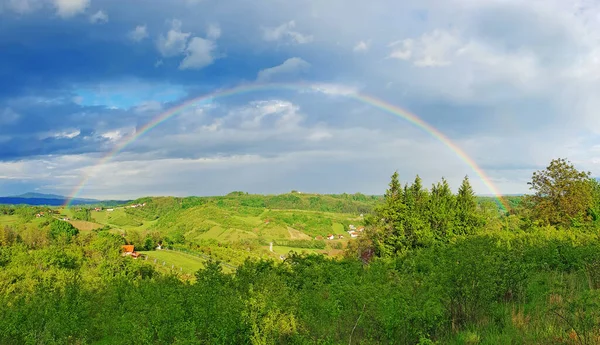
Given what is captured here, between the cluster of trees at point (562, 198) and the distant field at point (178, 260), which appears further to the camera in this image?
the distant field at point (178, 260)

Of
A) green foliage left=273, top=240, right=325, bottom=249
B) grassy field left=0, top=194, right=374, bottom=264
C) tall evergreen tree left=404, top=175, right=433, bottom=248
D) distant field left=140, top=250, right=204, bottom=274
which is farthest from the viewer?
green foliage left=273, top=240, right=325, bottom=249

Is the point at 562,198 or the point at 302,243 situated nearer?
the point at 562,198

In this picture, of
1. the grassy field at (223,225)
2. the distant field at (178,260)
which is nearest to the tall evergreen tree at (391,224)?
the distant field at (178,260)

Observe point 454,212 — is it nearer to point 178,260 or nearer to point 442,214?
point 442,214

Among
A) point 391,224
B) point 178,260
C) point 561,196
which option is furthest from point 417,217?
point 178,260

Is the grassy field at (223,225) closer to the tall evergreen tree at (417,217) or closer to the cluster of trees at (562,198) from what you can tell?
the tall evergreen tree at (417,217)

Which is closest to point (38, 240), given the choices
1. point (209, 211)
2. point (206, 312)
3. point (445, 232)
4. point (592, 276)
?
point (445, 232)

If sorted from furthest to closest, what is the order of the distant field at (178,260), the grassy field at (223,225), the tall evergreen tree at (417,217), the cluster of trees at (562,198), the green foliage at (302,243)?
1. the green foliage at (302,243)
2. the grassy field at (223,225)
3. the distant field at (178,260)
4. the tall evergreen tree at (417,217)
5. the cluster of trees at (562,198)

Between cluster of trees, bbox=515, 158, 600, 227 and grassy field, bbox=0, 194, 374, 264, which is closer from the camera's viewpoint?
cluster of trees, bbox=515, 158, 600, 227

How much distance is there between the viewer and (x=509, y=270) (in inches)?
338

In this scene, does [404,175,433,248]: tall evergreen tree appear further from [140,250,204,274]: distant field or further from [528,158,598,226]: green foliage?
[140,250,204,274]: distant field

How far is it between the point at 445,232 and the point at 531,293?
30801mm

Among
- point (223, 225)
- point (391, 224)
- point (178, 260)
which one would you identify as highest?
point (391, 224)

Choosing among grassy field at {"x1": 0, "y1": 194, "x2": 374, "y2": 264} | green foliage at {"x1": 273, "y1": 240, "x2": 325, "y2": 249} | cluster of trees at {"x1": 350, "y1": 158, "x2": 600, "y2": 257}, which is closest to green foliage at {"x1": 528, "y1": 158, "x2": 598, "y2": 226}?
cluster of trees at {"x1": 350, "y1": 158, "x2": 600, "y2": 257}
